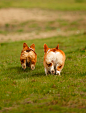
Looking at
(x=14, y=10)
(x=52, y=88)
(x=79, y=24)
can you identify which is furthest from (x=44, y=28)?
(x=52, y=88)

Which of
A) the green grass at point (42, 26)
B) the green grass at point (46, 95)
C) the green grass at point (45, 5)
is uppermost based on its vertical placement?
the green grass at point (45, 5)

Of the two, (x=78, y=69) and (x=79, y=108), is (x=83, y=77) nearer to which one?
(x=78, y=69)

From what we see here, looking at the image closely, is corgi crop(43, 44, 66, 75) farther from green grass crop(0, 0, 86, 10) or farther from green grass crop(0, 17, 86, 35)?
green grass crop(0, 0, 86, 10)

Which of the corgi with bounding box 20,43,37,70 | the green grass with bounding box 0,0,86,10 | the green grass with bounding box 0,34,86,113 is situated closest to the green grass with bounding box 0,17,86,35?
the green grass with bounding box 0,0,86,10

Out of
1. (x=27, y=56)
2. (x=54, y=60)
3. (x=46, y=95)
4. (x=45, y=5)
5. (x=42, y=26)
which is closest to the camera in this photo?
(x=46, y=95)

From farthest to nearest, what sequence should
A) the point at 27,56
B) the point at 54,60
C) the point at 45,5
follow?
1. the point at 45,5
2. the point at 27,56
3. the point at 54,60

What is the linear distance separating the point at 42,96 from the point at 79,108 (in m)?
1.57

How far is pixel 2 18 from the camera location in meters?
43.0

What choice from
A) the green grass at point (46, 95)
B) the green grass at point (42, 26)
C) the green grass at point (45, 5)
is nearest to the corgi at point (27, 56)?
the green grass at point (46, 95)

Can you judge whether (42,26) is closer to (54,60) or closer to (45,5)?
(45,5)

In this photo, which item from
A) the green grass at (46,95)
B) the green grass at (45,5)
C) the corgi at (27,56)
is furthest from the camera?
the green grass at (45,5)

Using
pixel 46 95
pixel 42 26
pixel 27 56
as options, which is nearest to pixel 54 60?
pixel 46 95

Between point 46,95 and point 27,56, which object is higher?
point 27,56

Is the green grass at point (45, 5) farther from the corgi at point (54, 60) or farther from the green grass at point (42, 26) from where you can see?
the corgi at point (54, 60)
